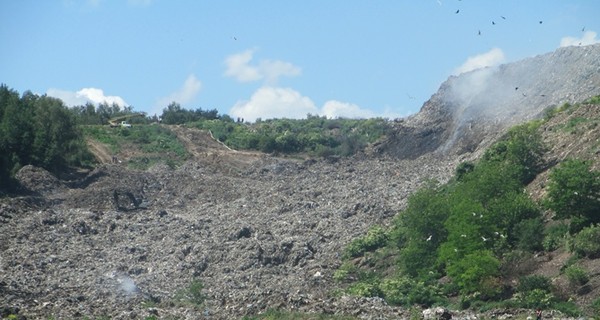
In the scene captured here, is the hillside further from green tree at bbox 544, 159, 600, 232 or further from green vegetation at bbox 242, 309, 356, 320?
green tree at bbox 544, 159, 600, 232

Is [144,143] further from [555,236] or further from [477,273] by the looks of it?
[477,273]

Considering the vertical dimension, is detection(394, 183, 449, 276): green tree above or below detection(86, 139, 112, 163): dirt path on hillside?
below

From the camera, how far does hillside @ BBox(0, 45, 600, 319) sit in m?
40.3

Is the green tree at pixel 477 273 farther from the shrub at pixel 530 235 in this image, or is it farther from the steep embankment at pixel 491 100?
the steep embankment at pixel 491 100

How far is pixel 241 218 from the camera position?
54.9 meters

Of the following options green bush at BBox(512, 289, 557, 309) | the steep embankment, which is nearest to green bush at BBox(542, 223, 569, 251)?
green bush at BBox(512, 289, 557, 309)

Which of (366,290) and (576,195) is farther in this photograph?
(366,290)

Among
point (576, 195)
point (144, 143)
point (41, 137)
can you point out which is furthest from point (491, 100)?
point (576, 195)

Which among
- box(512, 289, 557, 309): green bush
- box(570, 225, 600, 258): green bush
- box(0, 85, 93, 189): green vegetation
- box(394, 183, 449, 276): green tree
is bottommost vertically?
box(512, 289, 557, 309): green bush

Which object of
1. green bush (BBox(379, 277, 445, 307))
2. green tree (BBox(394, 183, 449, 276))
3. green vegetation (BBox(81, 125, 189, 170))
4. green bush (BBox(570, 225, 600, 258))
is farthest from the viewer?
green vegetation (BBox(81, 125, 189, 170))

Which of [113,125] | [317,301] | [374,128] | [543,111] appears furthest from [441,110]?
[317,301]

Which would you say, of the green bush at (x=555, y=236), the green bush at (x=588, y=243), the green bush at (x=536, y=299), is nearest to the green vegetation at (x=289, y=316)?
the green bush at (x=536, y=299)

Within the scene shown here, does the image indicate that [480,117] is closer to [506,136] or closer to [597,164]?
[506,136]

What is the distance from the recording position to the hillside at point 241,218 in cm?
4031
